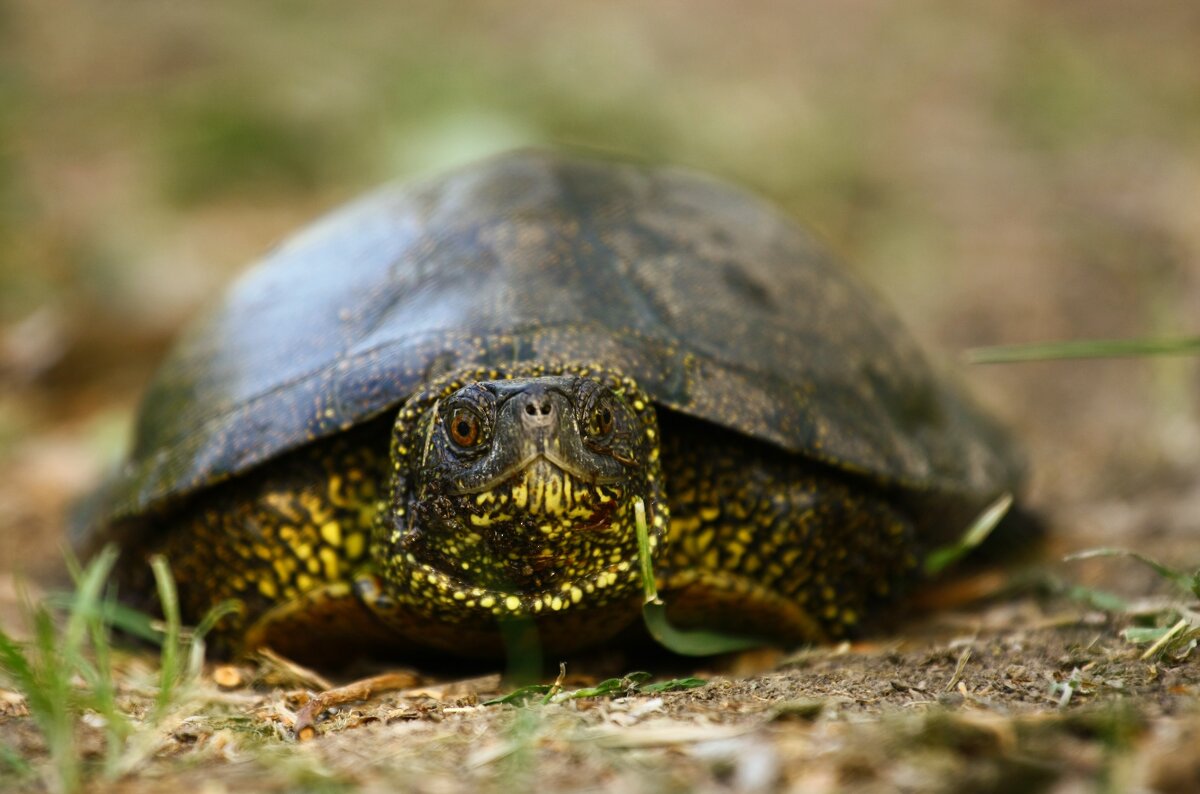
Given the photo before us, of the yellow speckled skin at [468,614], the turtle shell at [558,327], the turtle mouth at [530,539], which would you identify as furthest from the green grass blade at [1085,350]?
the turtle mouth at [530,539]

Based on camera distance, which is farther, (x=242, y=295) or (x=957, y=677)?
(x=242, y=295)

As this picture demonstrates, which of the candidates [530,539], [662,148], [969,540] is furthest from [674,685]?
[662,148]

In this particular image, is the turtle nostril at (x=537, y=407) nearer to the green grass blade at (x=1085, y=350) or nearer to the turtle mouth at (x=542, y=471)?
the turtle mouth at (x=542, y=471)

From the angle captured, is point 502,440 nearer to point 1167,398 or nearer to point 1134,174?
point 1167,398

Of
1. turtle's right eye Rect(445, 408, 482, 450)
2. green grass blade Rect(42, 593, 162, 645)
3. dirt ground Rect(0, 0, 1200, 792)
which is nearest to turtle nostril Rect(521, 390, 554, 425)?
turtle's right eye Rect(445, 408, 482, 450)

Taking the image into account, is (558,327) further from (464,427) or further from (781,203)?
(781,203)

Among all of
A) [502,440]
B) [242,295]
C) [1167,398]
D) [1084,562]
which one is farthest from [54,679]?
[1167,398]
